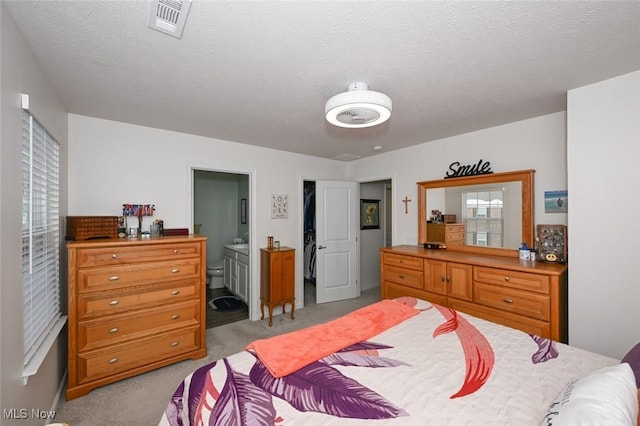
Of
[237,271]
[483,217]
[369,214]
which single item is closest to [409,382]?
[483,217]

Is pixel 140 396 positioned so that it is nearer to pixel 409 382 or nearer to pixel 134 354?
pixel 134 354

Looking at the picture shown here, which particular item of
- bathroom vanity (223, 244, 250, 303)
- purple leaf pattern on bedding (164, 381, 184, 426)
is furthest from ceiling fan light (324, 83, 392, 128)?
bathroom vanity (223, 244, 250, 303)

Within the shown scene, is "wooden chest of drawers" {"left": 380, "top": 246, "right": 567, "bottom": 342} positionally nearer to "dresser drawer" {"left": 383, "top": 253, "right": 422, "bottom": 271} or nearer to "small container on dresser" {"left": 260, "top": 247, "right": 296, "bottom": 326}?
"dresser drawer" {"left": 383, "top": 253, "right": 422, "bottom": 271}

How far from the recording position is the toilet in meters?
4.95

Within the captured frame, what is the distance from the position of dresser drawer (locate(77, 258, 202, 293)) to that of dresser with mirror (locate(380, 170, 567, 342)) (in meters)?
2.32

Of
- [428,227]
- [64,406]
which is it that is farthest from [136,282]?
[428,227]

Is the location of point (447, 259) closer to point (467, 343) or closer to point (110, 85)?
point (467, 343)

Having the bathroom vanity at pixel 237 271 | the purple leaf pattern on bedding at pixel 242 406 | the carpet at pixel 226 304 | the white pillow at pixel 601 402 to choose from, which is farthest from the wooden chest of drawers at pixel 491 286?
the carpet at pixel 226 304

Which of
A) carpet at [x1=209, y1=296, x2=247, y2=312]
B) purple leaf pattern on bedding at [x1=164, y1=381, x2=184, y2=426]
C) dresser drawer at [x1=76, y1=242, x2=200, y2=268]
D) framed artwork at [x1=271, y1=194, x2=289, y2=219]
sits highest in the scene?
framed artwork at [x1=271, y1=194, x2=289, y2=219]

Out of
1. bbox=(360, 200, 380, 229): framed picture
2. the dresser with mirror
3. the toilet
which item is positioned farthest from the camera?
bbox=(360, 200, 380, 229): framed picture

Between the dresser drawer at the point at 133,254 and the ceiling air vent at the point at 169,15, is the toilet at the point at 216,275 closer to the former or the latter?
the dresser drawer at the point at 133,254

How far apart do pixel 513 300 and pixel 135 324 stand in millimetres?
Result: 3363

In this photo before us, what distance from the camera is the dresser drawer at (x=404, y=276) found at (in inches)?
125

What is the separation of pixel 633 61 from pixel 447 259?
6.47ft
